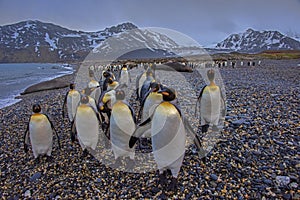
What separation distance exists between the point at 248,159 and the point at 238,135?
997 millimetres

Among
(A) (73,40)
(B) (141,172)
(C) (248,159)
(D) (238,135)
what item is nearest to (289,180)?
(C) (248,159)

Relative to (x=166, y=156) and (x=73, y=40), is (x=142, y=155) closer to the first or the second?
(x=166, y=156)

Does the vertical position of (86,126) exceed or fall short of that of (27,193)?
it exceeds it

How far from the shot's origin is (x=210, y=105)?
196 inches

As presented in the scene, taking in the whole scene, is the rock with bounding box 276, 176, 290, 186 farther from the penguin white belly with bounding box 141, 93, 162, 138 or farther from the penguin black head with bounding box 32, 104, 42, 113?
the penguin black head with bounding box 32, 104, 42, 113

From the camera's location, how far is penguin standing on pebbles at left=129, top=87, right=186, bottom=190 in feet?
10.4

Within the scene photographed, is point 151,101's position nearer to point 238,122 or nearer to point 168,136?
point 168,136

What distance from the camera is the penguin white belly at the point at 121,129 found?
3.94 m

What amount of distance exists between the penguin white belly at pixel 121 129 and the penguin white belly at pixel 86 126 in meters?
0.66

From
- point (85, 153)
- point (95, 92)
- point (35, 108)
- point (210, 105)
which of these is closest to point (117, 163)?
point (85, 153)

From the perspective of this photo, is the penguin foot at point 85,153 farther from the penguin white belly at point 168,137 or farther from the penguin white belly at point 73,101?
the penguin white belly at point 73,101

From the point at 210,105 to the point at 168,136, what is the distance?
2.13m

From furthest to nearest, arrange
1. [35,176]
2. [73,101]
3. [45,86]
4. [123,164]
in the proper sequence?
[45,86], [73,101], [123,164], [35,176]

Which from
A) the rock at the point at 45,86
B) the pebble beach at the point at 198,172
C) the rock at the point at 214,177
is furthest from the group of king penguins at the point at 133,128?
the rock at the point at 45,86
